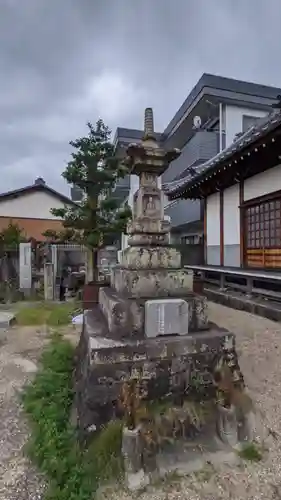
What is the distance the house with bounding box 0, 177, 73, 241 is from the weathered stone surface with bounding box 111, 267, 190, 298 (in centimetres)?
1779

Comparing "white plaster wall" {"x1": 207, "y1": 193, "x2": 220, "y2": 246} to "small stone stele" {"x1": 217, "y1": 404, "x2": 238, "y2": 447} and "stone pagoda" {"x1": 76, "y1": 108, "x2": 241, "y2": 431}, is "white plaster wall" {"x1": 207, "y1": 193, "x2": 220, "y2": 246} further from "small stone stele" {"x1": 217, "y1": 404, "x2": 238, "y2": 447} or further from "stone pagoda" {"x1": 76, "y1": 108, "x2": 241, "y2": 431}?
"small stone stele" {"x1": 217, "y1": 404, "x2": 238, "y2": 447}

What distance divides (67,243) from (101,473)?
9358 mm

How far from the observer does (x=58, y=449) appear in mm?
2420

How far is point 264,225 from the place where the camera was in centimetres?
776

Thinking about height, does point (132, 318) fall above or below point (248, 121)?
below

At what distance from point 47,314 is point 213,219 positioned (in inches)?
238

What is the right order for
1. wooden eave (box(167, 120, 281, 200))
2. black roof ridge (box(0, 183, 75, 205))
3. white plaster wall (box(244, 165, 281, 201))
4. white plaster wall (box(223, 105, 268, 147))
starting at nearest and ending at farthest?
wooden eave (box(167, 120, 281, 200))
white plaster wall (box(244, 165, 281, 201))
white plaster wall (box(223, 105, 268, 147))
black roof ridge (box(0, 183, 75, 205))

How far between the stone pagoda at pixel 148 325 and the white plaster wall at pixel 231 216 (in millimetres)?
6036

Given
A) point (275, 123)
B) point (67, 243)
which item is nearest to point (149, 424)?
point (275, 123)

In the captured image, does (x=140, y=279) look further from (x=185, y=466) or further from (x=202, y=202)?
(x=202, y=202)

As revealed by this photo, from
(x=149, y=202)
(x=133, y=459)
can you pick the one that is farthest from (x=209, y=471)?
(x=149, y=202)

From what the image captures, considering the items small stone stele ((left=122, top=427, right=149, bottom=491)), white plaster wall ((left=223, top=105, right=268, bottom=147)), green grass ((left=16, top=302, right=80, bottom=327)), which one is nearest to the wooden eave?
white plaster wall ((left=223, top=105, right=268, bottom=147))

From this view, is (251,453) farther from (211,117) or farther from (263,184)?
(211,117)

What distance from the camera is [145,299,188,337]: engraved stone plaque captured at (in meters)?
2.92
